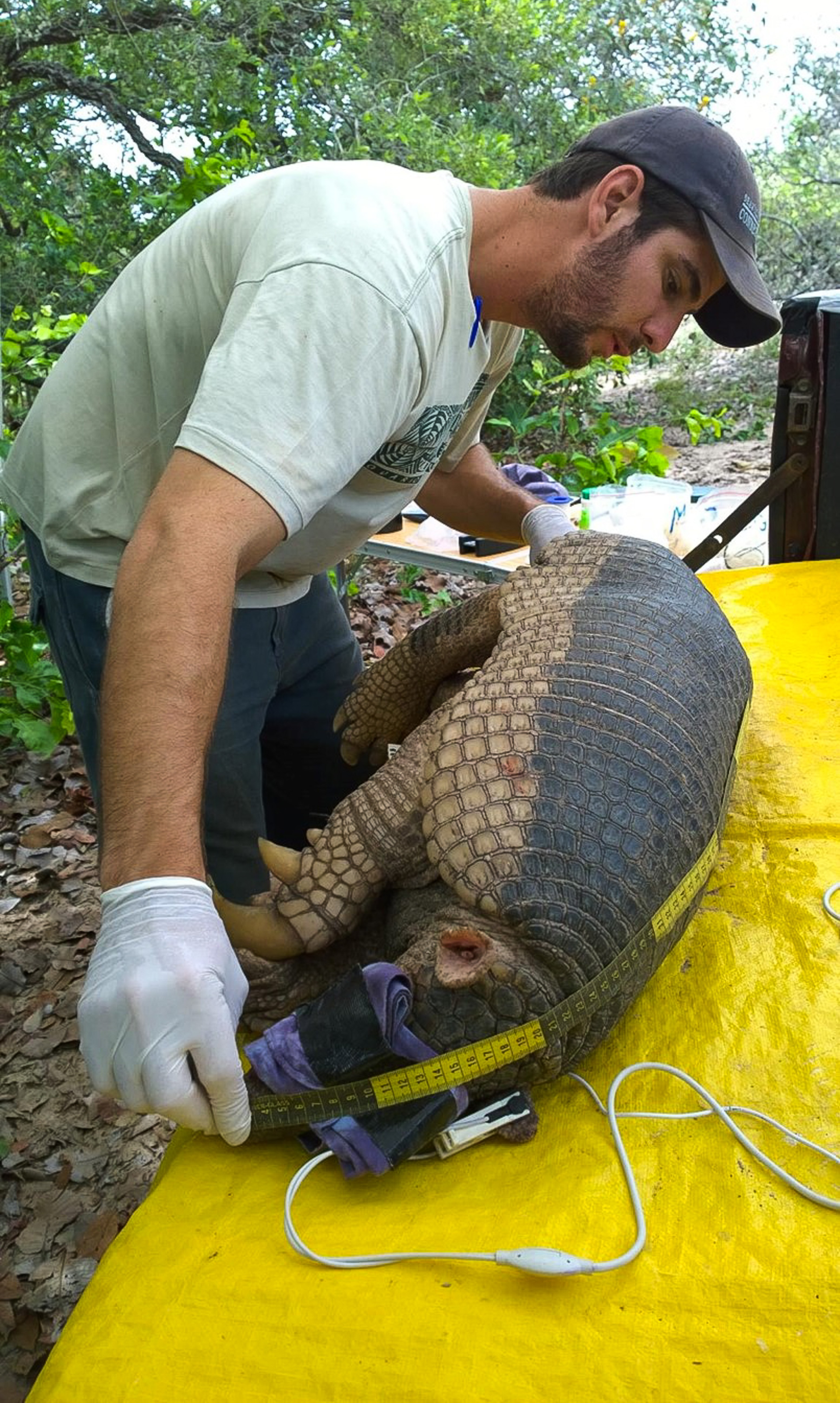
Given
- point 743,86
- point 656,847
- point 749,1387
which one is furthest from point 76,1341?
point 743,86

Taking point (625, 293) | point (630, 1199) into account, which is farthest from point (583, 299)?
point (630, 1199)

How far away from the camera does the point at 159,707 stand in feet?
4.40

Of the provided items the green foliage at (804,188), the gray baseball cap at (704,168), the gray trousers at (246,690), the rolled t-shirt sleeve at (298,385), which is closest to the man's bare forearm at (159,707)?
the rolled t-shirt sleeve at (298,385)

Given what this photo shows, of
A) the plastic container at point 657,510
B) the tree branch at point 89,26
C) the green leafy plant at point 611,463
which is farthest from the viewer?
the tree branch at point 89,26

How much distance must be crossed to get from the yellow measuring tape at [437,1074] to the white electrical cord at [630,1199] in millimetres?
73

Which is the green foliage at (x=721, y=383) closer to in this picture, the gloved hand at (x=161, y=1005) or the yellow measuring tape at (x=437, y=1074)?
the yellow measuring tape at (x=437, y=1074)

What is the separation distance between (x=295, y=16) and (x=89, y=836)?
6.75 meters

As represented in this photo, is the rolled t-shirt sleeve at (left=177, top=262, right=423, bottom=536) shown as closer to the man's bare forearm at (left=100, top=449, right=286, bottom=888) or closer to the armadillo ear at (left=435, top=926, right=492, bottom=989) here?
the man's bare forearm at (left=100, top=449, right=286, bottom=888)

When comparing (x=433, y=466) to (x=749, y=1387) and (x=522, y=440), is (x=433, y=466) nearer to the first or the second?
(x=749, y=1387)

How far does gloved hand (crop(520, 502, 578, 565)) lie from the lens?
9.18 ft

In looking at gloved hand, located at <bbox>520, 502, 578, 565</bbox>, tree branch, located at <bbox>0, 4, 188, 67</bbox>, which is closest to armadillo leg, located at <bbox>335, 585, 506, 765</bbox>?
gloved hand, located at <bbox>520, 502, 578, 565</bbox>

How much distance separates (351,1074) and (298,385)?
995 mm

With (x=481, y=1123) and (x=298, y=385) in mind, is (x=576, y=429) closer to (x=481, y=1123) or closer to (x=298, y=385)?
(x=298, y=385)

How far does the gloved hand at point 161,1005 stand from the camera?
1258 millimetres
